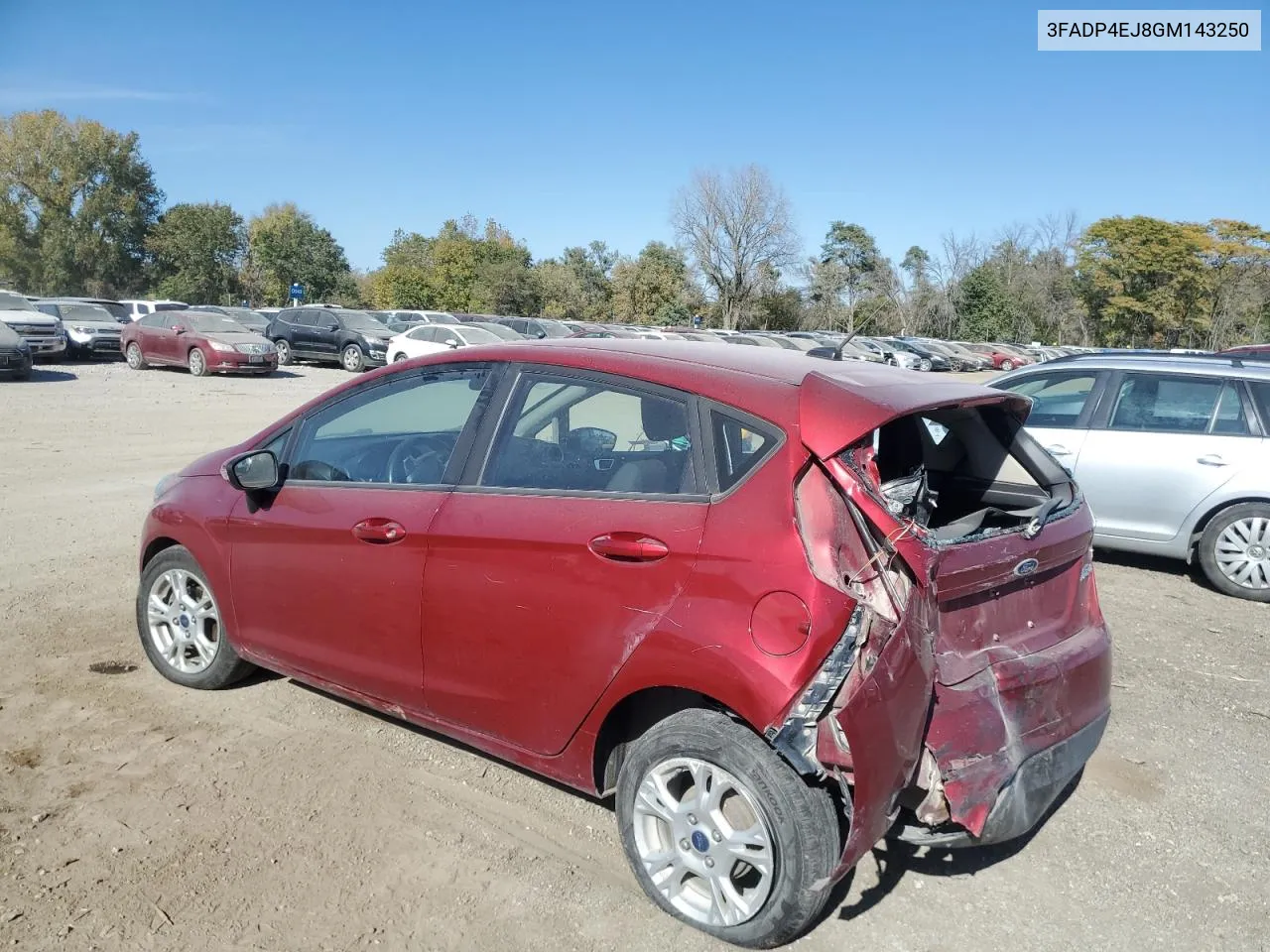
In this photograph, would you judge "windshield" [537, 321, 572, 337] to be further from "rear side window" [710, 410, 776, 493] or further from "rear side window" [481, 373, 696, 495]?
"rear side window" [710, 410, 776, 493]

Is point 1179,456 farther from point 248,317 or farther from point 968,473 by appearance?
point 248,317

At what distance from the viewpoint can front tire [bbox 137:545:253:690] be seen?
4.49m

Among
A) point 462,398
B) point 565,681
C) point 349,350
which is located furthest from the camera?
point 349,350

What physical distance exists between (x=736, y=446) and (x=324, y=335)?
2782 centimetres

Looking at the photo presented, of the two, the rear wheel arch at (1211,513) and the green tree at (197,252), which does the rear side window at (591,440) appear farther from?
the green tree at (197,252)

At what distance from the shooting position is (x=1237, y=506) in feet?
22.2

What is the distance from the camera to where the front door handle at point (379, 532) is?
11.7 feet

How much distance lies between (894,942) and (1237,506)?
5324 mm

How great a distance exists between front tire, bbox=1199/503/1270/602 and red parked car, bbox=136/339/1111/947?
4011 mm

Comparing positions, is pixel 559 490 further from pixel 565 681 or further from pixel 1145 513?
pixel 1145 513

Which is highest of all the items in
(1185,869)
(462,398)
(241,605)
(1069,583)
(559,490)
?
(462,398)

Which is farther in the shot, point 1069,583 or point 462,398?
point 462,398

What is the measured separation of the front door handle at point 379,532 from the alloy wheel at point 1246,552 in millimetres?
6040

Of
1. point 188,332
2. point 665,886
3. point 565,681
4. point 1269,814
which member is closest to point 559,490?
point 565,681
